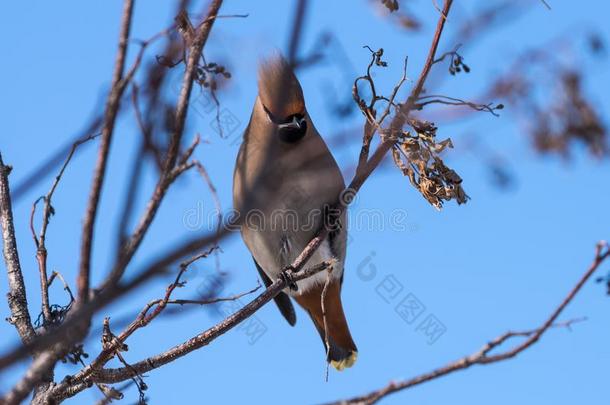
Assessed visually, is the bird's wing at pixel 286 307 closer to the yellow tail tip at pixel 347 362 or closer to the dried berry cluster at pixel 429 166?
the yellow tail tip at pixel 347 362

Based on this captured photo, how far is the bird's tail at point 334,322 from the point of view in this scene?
4801mm

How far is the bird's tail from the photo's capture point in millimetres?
4801

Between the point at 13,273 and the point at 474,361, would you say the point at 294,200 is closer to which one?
the point at 13,273

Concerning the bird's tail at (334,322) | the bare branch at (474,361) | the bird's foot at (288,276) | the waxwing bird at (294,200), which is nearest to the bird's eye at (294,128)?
the waxwing bird at (294,200)

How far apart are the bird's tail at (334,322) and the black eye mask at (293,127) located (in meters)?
0.95

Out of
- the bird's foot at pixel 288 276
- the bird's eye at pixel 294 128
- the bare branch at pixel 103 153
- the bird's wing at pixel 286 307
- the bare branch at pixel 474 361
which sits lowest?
the bare branch at pixel 474 361

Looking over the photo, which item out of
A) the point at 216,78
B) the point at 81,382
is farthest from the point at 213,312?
the point at 216,78

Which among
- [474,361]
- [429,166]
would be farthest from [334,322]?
[474,361]

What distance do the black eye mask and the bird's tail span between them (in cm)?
95

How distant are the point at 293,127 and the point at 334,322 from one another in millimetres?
1305

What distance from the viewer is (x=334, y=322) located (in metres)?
4.95

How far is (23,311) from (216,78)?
1.04 meters

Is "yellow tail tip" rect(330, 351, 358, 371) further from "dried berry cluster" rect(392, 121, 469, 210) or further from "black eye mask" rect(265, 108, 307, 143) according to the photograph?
"dried berry cluster" rect(392, 121, 469, 210)

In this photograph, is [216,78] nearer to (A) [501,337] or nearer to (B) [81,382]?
(B) [81,382]
